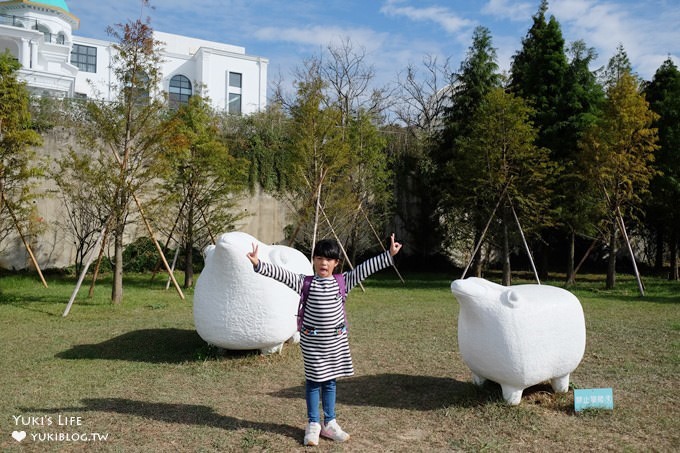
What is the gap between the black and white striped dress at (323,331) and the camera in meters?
4.04

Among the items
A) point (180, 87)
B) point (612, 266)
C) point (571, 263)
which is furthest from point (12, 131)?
point (180, 87)

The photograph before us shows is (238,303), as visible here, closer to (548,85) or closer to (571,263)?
(571,263)

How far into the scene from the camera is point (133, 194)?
1080 centimetres

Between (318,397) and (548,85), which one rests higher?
(548,85)

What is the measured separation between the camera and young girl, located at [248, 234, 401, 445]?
4.04m

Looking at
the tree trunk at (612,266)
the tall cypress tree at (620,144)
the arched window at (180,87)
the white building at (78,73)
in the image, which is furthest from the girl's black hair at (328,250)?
the arched window at (180,87)

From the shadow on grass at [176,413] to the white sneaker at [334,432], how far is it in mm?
216

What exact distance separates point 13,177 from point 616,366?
440 inches

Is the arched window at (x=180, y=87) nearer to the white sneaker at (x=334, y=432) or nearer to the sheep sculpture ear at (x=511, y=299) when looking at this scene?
the sheep sculpture ear at (x=511, y=299)

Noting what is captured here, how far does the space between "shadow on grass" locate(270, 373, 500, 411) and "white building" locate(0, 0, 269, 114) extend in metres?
19.2

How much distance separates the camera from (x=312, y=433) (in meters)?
4.03

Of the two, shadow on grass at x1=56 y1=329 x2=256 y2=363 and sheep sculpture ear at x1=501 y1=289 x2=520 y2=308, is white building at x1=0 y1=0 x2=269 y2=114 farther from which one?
sheep sculpture ear at x1=501 y1=289 x2=520 y2=308

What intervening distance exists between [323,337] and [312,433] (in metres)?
0.69

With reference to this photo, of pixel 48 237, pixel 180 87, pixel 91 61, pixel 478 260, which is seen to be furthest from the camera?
pixel 180 87
